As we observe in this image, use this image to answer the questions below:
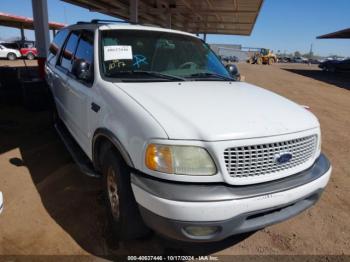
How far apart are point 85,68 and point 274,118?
1913mm

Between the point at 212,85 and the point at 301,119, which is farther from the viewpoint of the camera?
the point at 212,85

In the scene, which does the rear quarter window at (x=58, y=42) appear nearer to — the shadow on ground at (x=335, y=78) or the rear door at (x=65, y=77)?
the rear door at (x=65, y=77)

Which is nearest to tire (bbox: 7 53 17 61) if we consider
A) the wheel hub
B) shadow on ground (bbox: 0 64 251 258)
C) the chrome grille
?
shadow on ground (bbox: 0 64 251 258)

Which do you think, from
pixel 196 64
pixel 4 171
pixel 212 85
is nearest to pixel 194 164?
pixel 212 85

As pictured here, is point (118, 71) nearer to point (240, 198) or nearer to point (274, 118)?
point (274, 118)

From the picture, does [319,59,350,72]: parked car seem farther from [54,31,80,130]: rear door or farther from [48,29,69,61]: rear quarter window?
[54,31,80,130]: rear door

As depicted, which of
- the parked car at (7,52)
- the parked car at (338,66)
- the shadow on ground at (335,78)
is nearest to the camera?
the shadow on ground at (335,78)

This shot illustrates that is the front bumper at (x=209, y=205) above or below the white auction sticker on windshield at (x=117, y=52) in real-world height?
below

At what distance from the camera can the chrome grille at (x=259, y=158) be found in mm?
2225

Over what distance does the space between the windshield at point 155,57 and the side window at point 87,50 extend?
0.15 m

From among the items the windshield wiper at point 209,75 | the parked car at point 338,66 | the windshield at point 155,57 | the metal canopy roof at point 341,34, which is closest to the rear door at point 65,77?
the windshield at point 155,57

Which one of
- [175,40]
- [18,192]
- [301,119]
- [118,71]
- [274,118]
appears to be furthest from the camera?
[175,40]

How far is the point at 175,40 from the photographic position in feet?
13.2

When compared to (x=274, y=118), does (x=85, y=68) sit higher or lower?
higher
